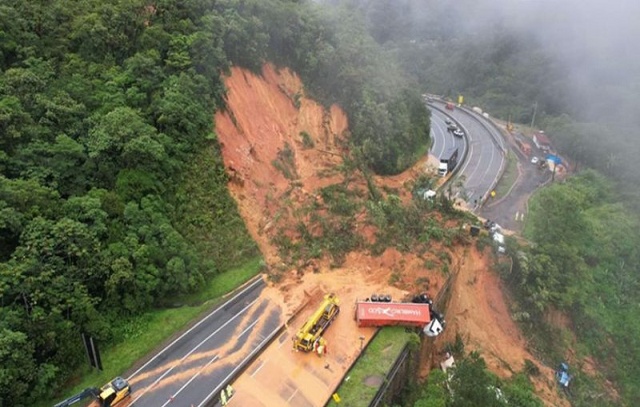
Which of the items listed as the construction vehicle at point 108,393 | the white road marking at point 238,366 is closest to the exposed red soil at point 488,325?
the white road marking at point 238,366

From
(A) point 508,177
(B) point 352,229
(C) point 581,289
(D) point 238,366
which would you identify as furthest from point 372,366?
(A) point 508,177

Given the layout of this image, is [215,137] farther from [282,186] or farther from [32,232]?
[32,232]

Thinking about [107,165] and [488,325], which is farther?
[488,325]

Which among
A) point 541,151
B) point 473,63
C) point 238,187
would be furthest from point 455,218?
point 473,63

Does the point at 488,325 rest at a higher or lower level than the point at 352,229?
lower

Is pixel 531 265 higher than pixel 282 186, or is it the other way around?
pixel 282 186

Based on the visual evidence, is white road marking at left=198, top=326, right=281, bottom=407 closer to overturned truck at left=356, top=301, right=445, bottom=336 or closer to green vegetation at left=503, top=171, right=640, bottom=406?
overturned truck at left=356, top=301, right=445, bottom=336

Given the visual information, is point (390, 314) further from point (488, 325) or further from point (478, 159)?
point (478, 159)
